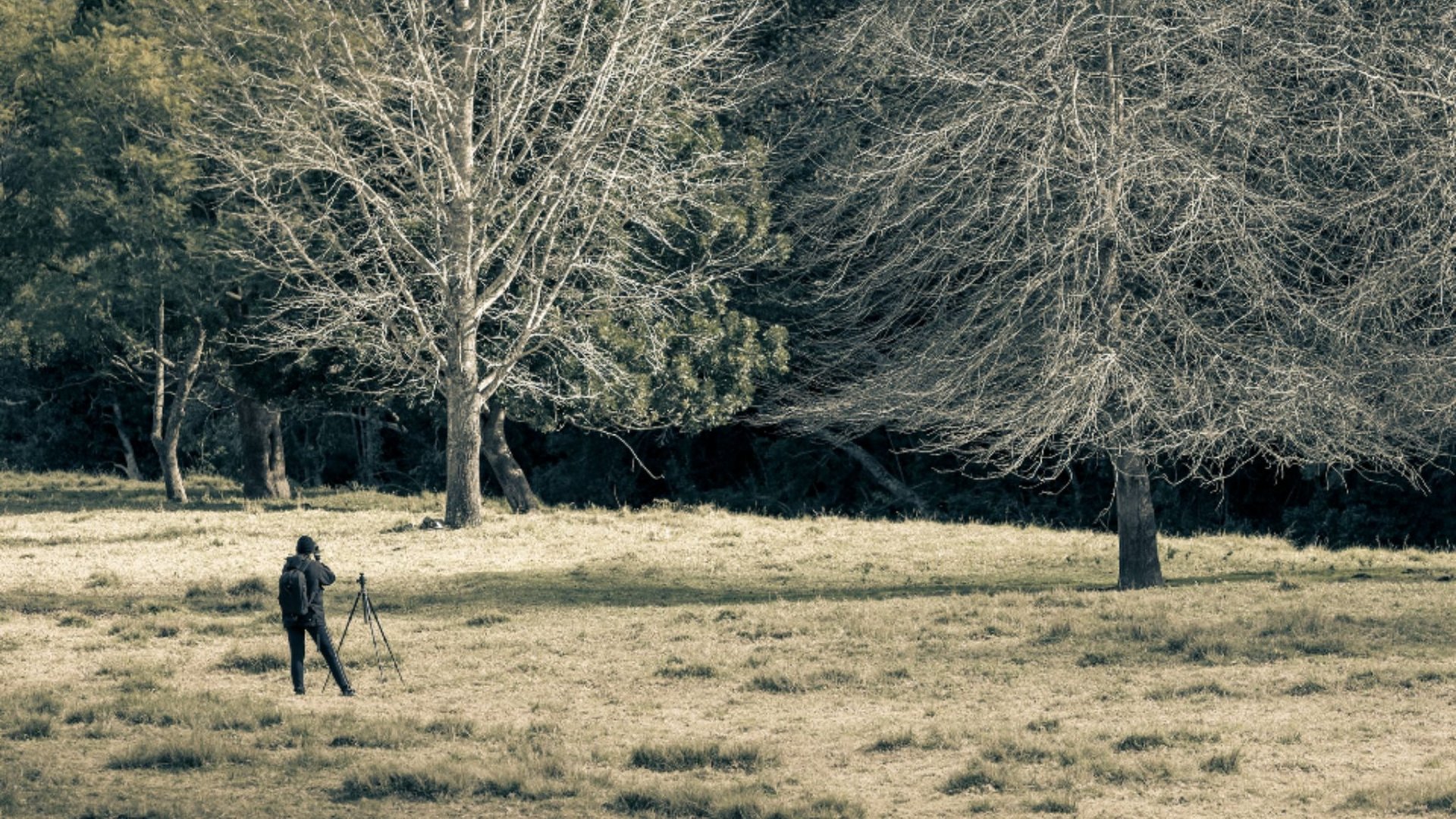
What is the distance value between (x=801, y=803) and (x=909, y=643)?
23.9 feet

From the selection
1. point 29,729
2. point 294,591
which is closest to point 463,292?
point 294,591

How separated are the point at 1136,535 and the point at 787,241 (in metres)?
12.8

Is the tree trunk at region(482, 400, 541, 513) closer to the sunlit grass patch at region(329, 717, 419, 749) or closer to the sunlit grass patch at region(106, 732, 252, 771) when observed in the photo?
the sunlit grass patch at region(329, 717, 419, 749)

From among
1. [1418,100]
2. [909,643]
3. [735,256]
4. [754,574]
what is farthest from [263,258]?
[1418,100]

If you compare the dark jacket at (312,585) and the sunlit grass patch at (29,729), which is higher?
the dark jacket at (312,585)

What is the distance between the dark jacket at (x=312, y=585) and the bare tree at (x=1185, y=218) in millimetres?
7821

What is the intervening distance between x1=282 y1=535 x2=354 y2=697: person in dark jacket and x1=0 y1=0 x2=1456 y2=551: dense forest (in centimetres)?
811

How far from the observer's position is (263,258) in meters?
33.6

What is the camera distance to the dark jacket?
51.0 feet

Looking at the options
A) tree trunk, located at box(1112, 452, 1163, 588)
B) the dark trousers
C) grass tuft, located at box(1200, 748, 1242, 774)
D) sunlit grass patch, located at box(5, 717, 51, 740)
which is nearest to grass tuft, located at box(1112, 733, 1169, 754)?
grass tuft, located at box(1200, 748, 1242, 774)

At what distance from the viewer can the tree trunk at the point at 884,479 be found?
38781 mm

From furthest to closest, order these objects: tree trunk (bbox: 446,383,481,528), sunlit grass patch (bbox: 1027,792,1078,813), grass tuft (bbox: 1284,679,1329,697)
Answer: tree trunk (bbox: 446,383,481,528) → grass tuft (bbox: 1284,679,1329,697) → sunlit grass patch (bbox: 1027,792,1078,813)

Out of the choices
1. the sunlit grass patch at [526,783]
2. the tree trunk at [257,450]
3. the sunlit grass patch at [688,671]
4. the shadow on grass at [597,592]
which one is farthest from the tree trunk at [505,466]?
the sunlit grass patch at [526,783]

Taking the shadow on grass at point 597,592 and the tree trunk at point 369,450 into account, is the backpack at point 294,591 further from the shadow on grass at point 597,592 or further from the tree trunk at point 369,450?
the tree trunk at point 369,450
